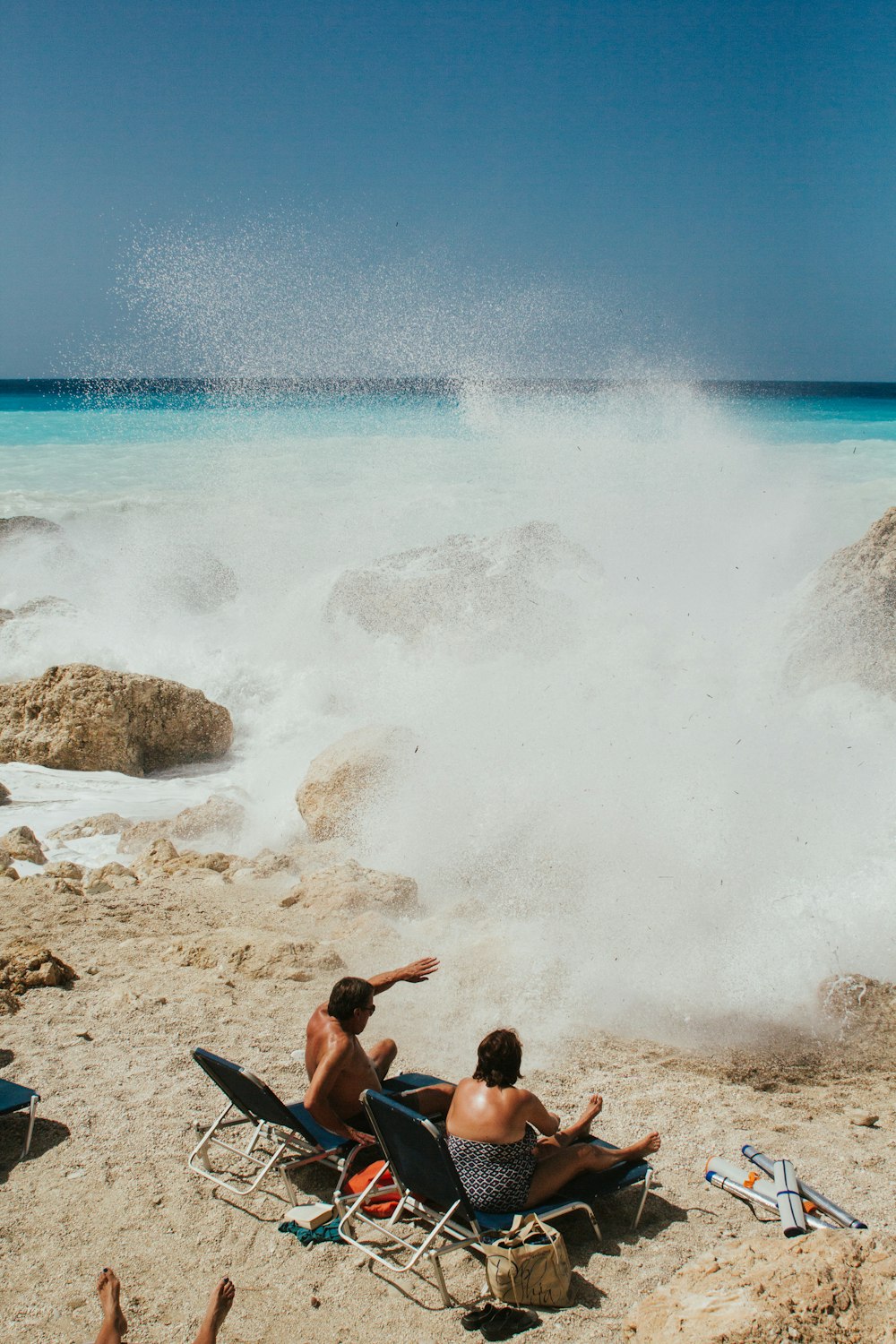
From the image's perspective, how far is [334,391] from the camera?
42312 millimetres

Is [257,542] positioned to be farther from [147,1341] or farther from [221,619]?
[147,1341]

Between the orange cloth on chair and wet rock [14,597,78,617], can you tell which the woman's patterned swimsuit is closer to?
the orange cloth on chair

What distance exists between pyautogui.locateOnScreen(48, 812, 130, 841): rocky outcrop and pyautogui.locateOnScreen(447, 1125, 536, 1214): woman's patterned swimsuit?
6.30 metres

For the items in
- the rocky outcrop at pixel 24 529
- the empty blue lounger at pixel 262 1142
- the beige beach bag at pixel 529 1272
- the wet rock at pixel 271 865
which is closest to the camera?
the beige beach bag at pixel 529 1272

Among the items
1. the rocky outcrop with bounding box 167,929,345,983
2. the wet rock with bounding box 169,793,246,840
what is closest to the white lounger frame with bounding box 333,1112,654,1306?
Answer: the rocky outcrop with bounding box 167,929,345,983

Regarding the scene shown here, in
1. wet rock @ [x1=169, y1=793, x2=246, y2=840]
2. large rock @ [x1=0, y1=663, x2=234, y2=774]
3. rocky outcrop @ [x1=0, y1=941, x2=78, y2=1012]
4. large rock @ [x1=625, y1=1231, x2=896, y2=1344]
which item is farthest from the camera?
large rock @ [x1=0, y1=663, x2=234, y2=774]

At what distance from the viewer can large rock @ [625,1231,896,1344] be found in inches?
110

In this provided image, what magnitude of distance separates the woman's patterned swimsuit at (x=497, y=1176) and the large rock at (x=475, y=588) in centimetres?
843

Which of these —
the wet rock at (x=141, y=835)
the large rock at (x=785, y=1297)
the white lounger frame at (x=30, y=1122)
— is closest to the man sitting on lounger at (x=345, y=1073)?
the white lounger frame at (x=30, y=1122)

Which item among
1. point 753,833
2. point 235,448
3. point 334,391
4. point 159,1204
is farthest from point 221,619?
point 334,391

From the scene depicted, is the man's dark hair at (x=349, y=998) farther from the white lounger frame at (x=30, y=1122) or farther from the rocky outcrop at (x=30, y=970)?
the rocky outcrop at (x=30, y=970)

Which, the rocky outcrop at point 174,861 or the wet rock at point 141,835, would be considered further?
the wet rock at point 141,835

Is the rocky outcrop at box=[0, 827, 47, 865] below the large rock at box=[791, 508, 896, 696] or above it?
below

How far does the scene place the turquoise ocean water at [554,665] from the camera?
24.7ft
